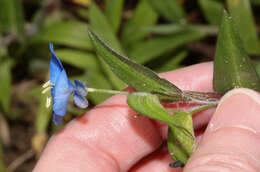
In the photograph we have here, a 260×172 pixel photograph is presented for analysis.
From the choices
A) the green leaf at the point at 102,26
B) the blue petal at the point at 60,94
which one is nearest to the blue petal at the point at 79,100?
the blue petal at the point at 60,94

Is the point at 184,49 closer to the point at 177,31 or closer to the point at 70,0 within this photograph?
the point at 177,31

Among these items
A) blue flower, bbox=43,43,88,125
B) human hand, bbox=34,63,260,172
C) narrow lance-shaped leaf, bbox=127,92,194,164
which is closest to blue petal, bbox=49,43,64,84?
blue flower, bbox=43,43,88,125

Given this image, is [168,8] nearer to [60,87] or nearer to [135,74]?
[135,74]

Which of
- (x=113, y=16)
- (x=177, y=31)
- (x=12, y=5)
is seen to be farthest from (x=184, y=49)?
(x=12, y=5)

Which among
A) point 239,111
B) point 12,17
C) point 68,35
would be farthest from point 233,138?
point 12,17

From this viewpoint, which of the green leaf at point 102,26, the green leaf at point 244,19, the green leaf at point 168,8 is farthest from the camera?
the green leaf at point 168,8

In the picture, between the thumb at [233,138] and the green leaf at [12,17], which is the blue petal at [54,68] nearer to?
the thumb at [233,138]
